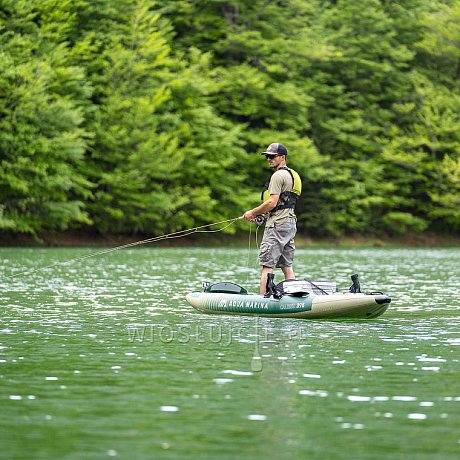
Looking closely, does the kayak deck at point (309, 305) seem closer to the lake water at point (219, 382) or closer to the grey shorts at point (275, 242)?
the lake water at point (219, 382)

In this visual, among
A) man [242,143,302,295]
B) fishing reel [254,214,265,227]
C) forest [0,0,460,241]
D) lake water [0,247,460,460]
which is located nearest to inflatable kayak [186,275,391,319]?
lake water [0,247,460,460]

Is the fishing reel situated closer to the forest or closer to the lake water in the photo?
the lake water

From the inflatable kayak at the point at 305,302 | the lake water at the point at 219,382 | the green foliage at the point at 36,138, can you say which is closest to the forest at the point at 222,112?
the green foliage at the point at 36,138

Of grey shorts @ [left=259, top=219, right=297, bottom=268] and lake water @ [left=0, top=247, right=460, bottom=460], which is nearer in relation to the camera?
lake water @ [left=0, top=247, right=460, bottom=460]

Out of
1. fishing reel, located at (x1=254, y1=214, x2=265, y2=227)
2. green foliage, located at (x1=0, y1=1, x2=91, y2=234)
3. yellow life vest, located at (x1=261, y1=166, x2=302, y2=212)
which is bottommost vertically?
fishing reel, located at (x1=254, y1=214, x2=265, y2=227)

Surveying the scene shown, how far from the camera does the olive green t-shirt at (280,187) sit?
614 inches

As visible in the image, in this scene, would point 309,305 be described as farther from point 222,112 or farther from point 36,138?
point 222,112

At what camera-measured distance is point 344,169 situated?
186ft

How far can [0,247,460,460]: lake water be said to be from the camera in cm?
750

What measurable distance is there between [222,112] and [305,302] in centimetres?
4114

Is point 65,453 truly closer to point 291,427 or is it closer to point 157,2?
point 291,427

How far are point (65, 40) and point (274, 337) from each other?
3703cm

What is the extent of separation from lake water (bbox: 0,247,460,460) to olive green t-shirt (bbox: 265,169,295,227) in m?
1.42

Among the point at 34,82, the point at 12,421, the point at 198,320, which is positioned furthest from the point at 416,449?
the point at 34,82
